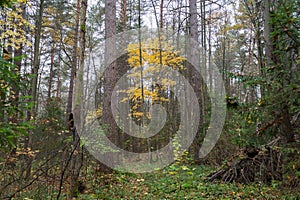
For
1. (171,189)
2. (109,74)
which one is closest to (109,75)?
(109,74)

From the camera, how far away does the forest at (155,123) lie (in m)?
3.27

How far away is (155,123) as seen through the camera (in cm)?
1278

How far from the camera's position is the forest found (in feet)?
10.7

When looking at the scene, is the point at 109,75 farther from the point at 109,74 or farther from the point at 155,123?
the point at 155,123

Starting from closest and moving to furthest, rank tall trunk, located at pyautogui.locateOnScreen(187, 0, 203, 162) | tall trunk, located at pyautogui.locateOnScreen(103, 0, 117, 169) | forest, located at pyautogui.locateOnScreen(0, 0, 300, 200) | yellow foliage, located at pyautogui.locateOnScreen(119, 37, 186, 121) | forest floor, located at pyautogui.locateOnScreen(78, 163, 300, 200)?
1. forest, located at pyautogui.locateOnScreen(0, 0, 300, 200)
2. forest floor, located at pyautogui.locateOnScreen(78, 163, 300, 200)
3. tall trunk, located at pyautogui.locateOnScreen(103, 0, 117, 169)
4. tall trunk, located at pyautogui.locateOnScreen(187, 0, 203, 162)
5. yellow foliage, located at pyautogui.locateOnScreen(119, 37, 186, 121)

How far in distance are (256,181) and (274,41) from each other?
3.68 m

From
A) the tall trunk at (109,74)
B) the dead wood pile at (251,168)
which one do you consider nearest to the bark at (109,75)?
the tall trunk at (109,74)

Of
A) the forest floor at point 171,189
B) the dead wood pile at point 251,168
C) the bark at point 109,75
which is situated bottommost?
the forest floor at point 171,189

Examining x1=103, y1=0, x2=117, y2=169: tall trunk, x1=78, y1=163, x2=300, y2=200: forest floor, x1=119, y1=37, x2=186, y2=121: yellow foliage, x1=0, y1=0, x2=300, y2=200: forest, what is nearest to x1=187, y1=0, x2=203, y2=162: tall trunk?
x1=0, y1=0, x2=300, y2=200: forest

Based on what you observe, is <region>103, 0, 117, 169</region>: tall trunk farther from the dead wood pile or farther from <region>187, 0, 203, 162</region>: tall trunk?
<region>187, 0, 203, 162</region>: tall trunk

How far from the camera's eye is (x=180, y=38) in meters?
14.0

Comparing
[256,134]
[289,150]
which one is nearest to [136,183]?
[256,134]

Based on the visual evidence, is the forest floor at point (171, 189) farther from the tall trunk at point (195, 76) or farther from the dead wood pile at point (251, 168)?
the tall trunk at point (195, 76)

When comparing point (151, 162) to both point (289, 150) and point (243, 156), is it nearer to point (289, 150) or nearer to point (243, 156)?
point (243, 156)
